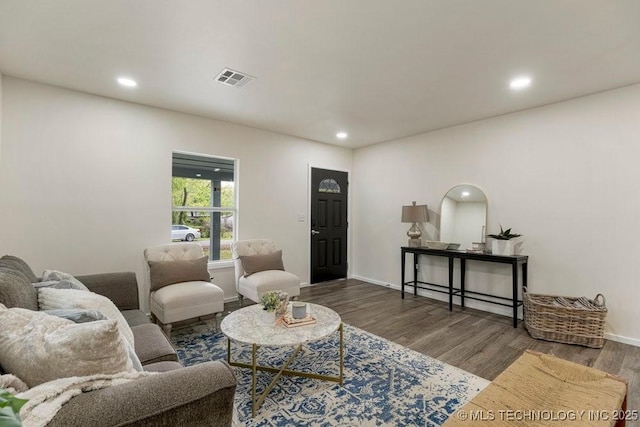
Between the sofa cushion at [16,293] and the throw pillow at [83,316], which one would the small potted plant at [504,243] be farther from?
the sofa cushion at [16,293]

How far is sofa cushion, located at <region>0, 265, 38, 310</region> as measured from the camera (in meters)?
1.33

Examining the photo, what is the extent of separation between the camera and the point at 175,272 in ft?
10.1

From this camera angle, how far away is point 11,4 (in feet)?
6.10

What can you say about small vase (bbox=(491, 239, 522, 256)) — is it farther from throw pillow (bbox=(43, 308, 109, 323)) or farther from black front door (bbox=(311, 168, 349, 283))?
throw pillow (bbox=(43, 308, 109, 323))

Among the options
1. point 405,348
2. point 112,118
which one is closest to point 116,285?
point 112,118

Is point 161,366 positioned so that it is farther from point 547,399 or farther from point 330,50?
point 330,50

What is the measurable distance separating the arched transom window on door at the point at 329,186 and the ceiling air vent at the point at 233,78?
257 centimetres

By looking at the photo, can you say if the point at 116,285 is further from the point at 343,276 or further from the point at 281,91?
the point at 343,276

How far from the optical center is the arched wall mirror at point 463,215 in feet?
→ 13.0

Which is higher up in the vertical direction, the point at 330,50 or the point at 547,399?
the point at 330,50

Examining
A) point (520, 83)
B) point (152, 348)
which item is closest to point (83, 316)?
point (152, 348)

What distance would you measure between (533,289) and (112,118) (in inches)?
206

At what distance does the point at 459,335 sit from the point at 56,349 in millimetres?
3251

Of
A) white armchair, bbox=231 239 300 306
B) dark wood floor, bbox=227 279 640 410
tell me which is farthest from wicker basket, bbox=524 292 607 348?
white armchair, bbox=231 239 300 306
